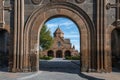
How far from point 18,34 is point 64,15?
3.17m

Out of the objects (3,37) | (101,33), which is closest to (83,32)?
(101,33)

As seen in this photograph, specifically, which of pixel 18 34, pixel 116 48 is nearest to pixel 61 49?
pixel 116 48

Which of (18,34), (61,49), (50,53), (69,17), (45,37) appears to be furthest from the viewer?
(50,53)

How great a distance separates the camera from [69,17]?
17891 millimetres

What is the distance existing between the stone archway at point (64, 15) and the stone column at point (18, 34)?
0.32 meters

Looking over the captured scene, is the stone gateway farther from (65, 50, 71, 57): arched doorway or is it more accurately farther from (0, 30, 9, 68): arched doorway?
Result: (65, 50, 71, 57): arched doorway

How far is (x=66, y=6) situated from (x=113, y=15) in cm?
303

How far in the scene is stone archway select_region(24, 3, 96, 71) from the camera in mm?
17594

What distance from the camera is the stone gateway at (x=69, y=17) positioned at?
1741 centimetres

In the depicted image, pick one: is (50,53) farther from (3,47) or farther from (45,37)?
(3,47)

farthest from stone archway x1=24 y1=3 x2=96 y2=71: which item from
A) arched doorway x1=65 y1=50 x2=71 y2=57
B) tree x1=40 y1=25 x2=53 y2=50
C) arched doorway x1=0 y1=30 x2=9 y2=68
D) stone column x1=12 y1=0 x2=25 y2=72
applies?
arched doorway x1=65 y1=50 x2=71 y2=57

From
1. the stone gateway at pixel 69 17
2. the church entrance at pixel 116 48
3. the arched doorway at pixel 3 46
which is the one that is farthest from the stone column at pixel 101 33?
Answer: the arched doorway at pixel 3 46

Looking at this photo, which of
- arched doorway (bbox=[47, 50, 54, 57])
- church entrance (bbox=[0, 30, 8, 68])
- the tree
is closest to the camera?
church entrance (bbox=[0, 30, 8, 68])

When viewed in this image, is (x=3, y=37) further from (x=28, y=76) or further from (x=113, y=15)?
(x=113, y=15)
